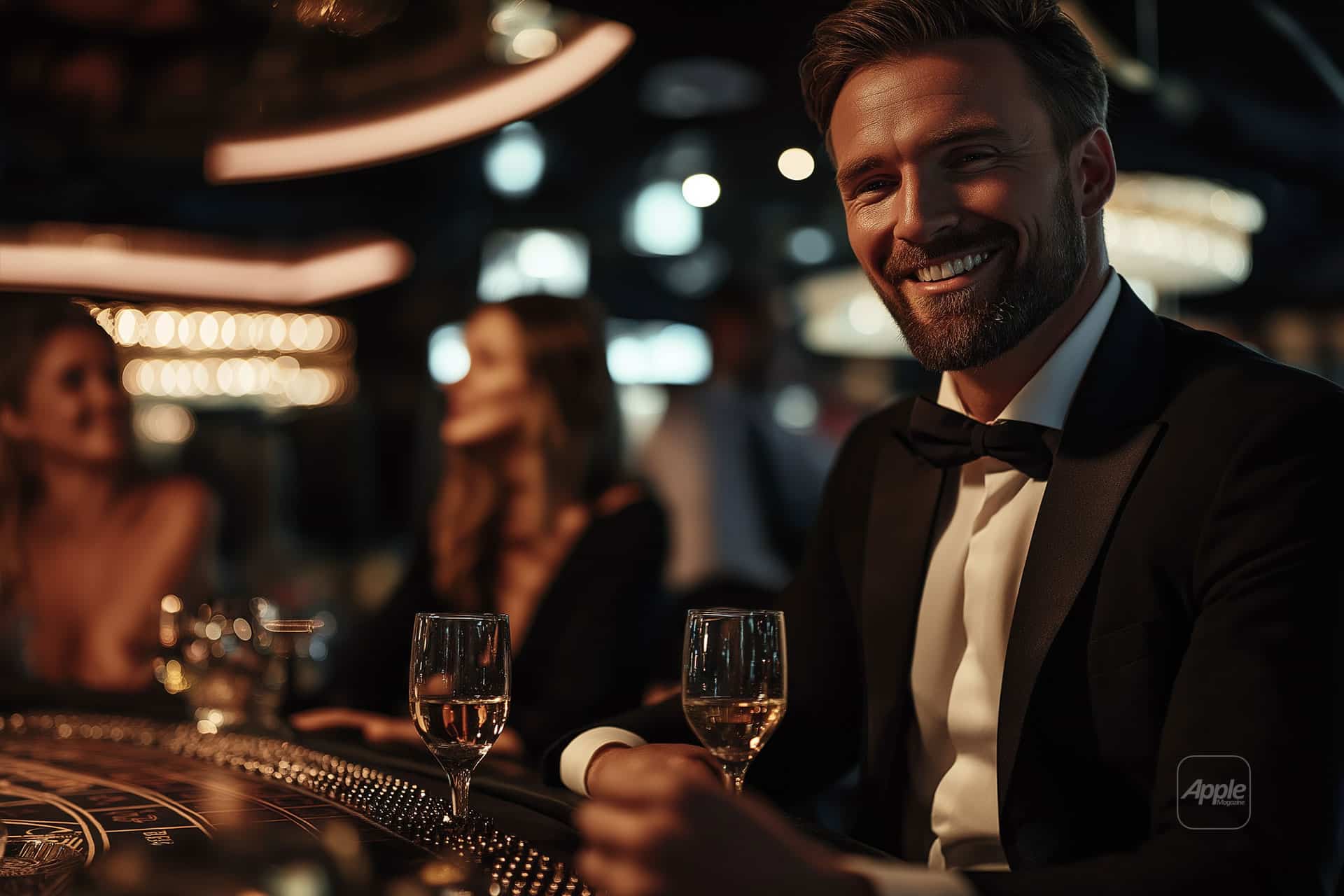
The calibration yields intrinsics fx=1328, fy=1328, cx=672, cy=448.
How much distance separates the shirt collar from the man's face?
1.9 inches

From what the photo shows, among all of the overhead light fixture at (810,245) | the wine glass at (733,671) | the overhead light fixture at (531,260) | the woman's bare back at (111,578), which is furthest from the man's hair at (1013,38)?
the overhead light fixture at (810,245)

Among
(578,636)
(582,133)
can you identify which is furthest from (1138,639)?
(582,133)

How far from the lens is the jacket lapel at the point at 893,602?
169 cm

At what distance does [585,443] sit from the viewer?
3.00 meters

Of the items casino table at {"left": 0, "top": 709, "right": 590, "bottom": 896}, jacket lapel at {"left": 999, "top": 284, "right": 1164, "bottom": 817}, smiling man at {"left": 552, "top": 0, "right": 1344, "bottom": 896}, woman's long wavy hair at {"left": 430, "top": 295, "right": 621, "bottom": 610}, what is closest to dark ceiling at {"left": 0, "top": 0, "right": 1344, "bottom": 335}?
woman's long wavy hair at {"left": 430, "top": 295, "right": 621, "bottom": 610}

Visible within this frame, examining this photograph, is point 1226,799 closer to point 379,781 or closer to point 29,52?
point 379,781

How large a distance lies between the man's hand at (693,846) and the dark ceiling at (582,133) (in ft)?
6.58

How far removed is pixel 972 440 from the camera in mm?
1635

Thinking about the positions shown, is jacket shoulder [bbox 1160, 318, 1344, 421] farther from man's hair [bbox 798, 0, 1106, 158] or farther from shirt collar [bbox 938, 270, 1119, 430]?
man's hair [bbox 798, 0, 1106, 158]

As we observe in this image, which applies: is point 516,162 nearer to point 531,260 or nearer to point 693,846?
point 531,260

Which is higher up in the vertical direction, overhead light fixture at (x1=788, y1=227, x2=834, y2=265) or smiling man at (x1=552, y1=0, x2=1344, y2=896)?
overhead light fixture at (x1=788, y1=227, x2=834, y2=265)

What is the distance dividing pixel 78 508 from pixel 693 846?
2785 millimetres

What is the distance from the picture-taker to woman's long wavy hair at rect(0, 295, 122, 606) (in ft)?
10.3

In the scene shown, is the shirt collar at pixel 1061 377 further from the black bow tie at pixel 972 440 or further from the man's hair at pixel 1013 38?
the man's hair at pixel 1013 38
